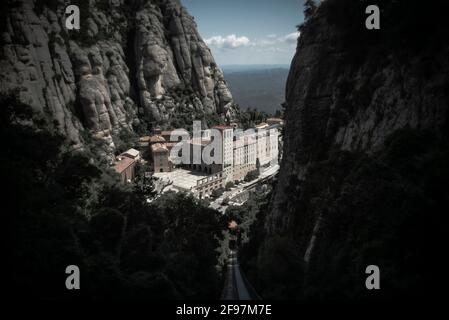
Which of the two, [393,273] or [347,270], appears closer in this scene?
[393,273]

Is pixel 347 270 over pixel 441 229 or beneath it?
beneath

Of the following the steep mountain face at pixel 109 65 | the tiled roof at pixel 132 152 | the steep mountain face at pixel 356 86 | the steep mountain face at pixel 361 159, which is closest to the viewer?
the steep mountain face at pixel 361 159

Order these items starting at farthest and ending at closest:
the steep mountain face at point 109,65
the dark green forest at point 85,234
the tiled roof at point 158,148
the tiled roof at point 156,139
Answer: the tiled roof at point 156,139 → the tiled roof at point 158,148 → the steep mountain face at point 109,65 → the dark green forest at point 85,234

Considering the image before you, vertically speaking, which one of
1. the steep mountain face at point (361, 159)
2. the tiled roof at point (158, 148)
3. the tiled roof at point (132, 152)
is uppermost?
the steep mountain face at point (361, 159)

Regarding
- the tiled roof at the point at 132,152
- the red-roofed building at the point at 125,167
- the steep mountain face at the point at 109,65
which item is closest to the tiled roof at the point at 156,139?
the tiled roof at the point at 132,152

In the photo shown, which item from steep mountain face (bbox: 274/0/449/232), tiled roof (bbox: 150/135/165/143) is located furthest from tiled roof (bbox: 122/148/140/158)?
steep mountain face (bbox: 274/0/449/232)

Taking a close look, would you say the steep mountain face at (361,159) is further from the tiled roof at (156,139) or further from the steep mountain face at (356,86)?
the tiled roof at (156,139)

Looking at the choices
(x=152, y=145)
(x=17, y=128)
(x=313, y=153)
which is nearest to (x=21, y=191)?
(x=17, y=128)
